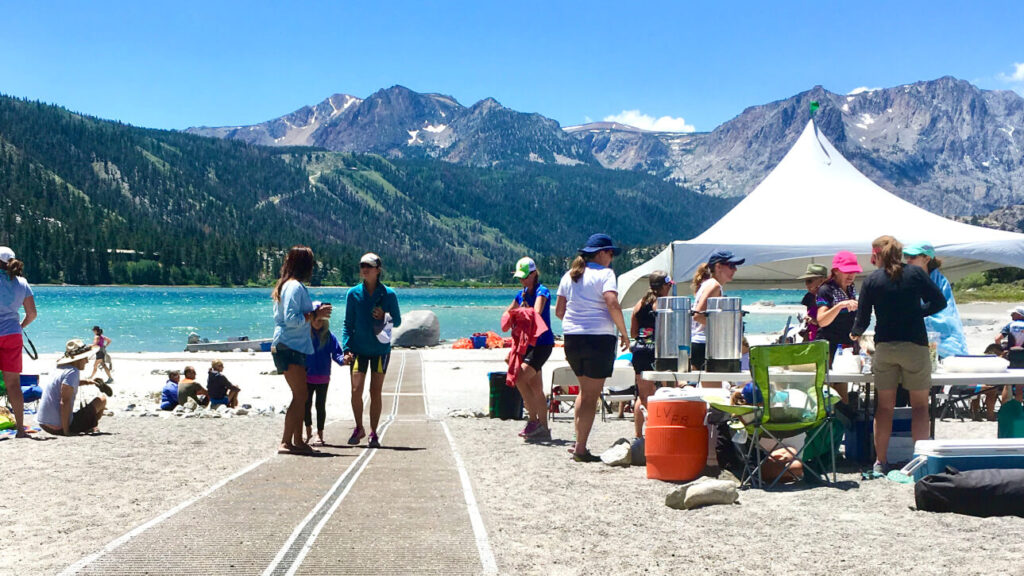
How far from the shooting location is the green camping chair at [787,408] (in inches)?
235

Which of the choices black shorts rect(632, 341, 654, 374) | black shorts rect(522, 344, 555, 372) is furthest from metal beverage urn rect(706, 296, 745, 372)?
black shorts rect(522, 344, 555, 372)

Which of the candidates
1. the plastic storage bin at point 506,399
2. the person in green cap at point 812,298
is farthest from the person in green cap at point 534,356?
the person in green cap at point 812,298

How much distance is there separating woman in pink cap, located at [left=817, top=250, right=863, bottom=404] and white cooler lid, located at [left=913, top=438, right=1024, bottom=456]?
1620mm

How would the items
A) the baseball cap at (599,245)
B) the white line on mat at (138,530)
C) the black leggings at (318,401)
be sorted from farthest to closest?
1. the black leggings at (318,401)
2. the baseball cap at (599,245)
3. the white line on mat at (138,530)

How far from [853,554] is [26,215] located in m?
181

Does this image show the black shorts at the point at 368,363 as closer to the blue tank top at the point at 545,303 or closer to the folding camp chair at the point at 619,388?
the blue tank top at the point at 545,303

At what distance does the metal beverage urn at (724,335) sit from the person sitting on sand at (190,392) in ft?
28.7

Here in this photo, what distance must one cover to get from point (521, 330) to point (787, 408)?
2.80 metres

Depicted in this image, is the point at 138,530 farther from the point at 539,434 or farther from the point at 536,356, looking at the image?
the point at 539,434

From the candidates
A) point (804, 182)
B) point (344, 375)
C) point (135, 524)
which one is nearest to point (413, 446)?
point (135, 524)

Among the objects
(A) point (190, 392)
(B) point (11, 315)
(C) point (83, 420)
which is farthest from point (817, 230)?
(B) point (11, 315)

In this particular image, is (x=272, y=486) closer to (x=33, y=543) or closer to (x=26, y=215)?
(x=33, y=543)

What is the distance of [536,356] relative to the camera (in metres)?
8.16

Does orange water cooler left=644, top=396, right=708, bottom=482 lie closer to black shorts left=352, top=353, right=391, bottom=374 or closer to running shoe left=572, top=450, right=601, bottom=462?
running shoe left=572, top=450, right=601, bottom=462
